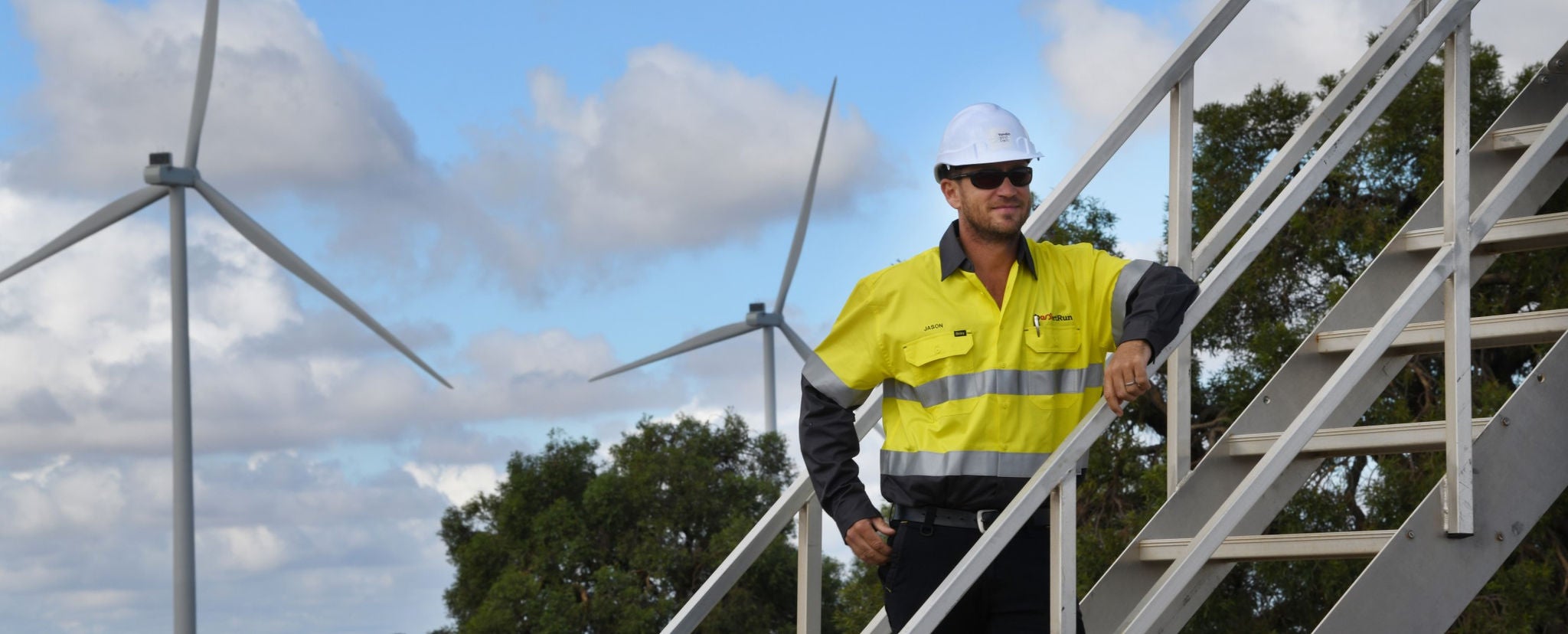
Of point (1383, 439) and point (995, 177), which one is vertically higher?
point (995, 177)

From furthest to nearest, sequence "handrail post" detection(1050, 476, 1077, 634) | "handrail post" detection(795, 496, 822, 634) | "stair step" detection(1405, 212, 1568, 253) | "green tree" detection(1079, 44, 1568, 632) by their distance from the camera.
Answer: "green tree" detection(1079, 44, 1568, 632) < "stair step" detection(1405, 212, 1568, 253) < "handrail post" detection(795, 496, 822, 634) < "handrail post" detection(1050, 476, 1077, 634)

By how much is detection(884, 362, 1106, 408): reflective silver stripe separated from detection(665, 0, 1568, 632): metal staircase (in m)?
0.28

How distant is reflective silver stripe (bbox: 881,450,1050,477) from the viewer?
419 centimetres

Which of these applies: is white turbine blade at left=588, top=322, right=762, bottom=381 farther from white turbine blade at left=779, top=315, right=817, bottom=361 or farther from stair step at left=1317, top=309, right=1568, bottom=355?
stair step at left=1317, top=309, right=1568, bottom=355

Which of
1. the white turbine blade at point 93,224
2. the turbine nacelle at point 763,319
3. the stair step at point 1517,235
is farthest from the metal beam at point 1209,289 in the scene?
the turbine nacelle at point 763,319

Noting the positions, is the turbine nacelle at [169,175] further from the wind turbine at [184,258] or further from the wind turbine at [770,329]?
the wind turbine at [770,329]

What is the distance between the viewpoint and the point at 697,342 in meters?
40.0

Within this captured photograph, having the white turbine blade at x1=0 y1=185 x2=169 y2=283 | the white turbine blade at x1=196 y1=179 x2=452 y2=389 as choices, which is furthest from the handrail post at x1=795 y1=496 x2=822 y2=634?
the white turbine blade at x1=0 y1=185 x2=169 y2=283

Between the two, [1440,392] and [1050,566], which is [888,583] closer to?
[1050,566]

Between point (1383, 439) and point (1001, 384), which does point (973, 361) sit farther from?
point (1383, 439)

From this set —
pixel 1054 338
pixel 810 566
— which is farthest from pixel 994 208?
pixel 810 566

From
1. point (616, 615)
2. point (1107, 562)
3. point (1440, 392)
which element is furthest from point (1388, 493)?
point (616, 615)

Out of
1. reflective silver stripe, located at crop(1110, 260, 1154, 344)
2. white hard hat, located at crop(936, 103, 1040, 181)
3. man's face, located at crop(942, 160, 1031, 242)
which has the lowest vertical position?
reflective silver stripe, located at crop(1110, 260, 1154, 344)

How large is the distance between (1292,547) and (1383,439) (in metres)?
0.43
